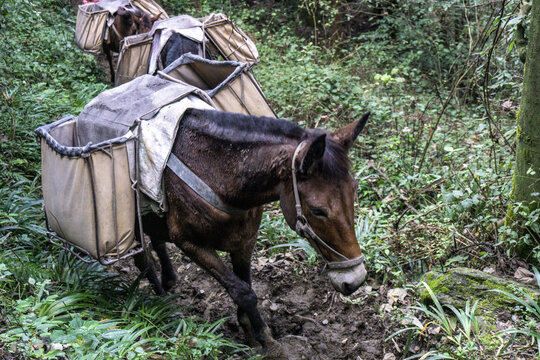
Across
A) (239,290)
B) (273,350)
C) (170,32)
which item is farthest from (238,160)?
(170,32)

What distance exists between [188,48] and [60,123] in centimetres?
226

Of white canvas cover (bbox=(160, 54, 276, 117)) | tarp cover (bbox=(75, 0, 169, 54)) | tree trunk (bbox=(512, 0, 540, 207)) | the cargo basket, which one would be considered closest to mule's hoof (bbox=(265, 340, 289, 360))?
the cargo basket

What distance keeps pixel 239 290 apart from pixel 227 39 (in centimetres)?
401

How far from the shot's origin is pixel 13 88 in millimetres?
7945

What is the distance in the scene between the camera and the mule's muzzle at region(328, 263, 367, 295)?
133 inches

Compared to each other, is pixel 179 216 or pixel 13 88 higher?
pixel 13 88

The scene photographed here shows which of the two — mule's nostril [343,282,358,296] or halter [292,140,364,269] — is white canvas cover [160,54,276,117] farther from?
mule's nostril [343,282,358,296]

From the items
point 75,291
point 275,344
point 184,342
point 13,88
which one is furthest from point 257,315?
point 13,88

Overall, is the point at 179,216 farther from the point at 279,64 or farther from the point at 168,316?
the point at 279,64

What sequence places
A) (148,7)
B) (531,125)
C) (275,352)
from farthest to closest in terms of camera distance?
(148,7) < (531,125) < (275,352)

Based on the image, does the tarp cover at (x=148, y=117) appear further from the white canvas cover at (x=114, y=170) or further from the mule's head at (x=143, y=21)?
the mule's head at (x=143, y=21)

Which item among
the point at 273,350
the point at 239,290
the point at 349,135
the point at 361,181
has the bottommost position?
the point at 273,350

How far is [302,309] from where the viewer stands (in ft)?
15.8

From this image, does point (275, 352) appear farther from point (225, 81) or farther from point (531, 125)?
point (531, 125)
